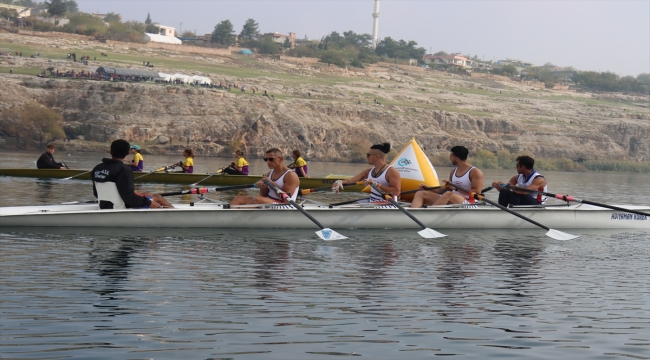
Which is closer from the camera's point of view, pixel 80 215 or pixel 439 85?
pixel 80 215

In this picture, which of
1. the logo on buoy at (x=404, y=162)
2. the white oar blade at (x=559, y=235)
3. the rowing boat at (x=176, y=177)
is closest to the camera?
the white oar blade at (x=559, y=235)

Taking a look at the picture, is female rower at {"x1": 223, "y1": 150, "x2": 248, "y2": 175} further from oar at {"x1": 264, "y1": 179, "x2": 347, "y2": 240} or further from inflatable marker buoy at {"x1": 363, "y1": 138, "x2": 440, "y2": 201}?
oar at {"x1": 264, "y1": 179, "x2": 347, "y2": 240}

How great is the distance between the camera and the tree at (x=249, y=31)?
144750 millimetres

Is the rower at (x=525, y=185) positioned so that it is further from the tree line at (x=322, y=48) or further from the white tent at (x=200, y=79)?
A: the tree line at (x=322, y=48)

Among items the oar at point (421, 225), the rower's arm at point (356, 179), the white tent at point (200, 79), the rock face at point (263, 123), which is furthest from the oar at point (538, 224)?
the white tent at point (200, 79)

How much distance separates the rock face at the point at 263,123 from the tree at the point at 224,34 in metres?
51.7

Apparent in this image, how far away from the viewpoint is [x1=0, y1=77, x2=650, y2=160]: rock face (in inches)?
2680

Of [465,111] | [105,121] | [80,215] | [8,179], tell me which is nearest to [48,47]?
[105,121]

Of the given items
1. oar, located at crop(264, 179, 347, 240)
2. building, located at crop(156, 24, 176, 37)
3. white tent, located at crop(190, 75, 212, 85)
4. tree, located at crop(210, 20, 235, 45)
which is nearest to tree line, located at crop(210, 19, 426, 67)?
tree, located at crop(210, 20, 235, 45)

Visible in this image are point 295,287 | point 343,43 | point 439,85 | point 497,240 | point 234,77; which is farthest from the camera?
point 343,43

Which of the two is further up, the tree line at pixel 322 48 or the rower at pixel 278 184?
the tree line at pixel 322 48

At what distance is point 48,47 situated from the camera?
9325 centimetres

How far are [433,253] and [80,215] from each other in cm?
590

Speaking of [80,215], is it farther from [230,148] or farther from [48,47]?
[48,47]
